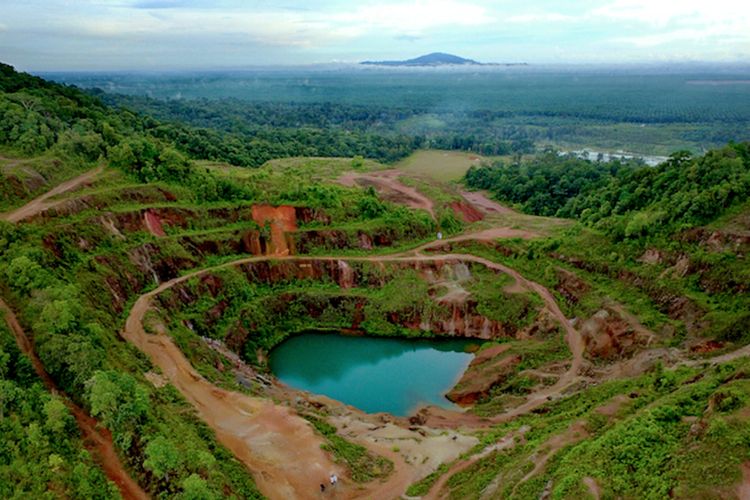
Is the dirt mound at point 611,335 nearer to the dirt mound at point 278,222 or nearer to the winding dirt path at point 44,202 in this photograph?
the dirt mound at point 278,222

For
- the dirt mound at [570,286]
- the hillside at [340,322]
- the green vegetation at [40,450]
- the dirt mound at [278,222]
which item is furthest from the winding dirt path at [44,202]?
the dirt mound at [570,286]

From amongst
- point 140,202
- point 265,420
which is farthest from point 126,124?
point 265,420

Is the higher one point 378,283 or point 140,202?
point 140,202

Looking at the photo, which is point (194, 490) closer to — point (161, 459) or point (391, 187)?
point (161, 459)

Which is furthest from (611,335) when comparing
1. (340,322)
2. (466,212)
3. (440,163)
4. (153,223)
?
(440,163)

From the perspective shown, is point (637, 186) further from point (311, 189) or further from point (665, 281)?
point (311, 189)
